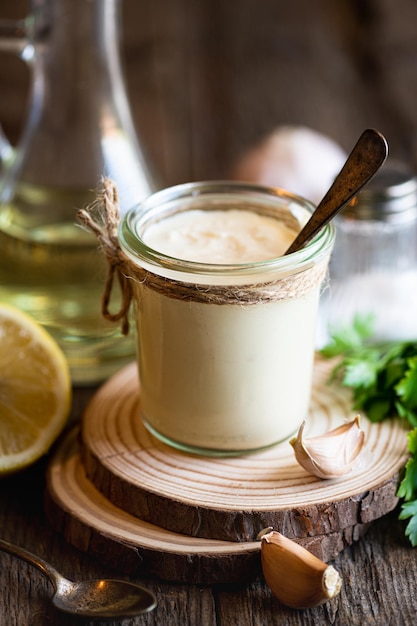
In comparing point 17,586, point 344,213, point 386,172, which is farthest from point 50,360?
point 386,172

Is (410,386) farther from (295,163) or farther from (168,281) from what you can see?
(295,163)

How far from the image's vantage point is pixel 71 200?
4.70ft

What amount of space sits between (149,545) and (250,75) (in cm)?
166

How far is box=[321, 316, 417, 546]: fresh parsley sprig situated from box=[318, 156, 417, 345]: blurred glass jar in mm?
136

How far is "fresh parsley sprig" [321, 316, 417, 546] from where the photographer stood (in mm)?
1084

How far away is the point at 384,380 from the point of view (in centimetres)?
121

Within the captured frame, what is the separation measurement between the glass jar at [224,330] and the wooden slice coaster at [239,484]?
28 millimetres

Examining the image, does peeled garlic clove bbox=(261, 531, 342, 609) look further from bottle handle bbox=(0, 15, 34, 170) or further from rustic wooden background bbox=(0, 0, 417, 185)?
rustic wooden background bbox=(0, 0, 417, 185)

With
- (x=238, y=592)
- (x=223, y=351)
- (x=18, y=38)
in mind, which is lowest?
(x=238, y=592)

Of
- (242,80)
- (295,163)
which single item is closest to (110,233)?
(295,163)

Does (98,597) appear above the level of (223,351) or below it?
below

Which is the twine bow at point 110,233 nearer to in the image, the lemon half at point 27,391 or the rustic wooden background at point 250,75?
the lemon half at point 27,391

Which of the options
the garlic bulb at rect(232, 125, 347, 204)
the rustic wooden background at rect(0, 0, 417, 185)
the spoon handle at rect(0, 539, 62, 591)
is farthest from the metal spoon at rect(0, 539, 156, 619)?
the rustic wooden background at rect(0, 0, 417, 185)

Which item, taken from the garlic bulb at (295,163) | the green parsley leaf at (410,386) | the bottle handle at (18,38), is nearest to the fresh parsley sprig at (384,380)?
the green parsley leaf at (410,386)
